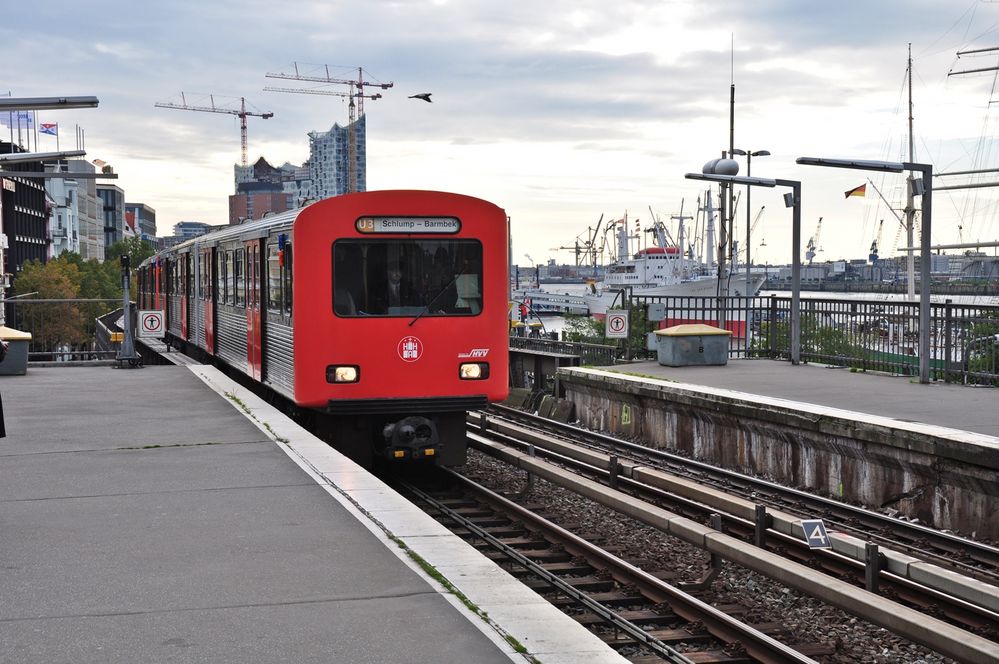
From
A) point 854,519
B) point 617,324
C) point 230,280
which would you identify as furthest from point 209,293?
point 854,519

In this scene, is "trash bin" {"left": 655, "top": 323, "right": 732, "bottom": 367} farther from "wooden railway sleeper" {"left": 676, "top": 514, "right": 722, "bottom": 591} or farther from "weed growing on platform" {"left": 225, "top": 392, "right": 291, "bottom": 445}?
"wooden railway sleeper" {"left": 676, "top": 514, "right": 722, "bottom": 591}

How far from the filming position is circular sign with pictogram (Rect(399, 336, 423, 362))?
13.1m

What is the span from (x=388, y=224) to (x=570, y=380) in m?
8.82

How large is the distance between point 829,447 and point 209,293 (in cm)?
1216

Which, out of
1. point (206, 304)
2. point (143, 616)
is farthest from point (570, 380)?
point (143, 616)

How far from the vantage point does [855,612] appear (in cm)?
786

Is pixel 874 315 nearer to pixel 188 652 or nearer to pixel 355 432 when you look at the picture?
pixel 355 432

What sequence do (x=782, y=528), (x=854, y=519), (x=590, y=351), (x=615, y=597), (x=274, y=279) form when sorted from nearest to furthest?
(x=615, y=597) < (x=782, y=528) < (x=854, y=519) < (x=274, y=279) < (x=590, y=351)

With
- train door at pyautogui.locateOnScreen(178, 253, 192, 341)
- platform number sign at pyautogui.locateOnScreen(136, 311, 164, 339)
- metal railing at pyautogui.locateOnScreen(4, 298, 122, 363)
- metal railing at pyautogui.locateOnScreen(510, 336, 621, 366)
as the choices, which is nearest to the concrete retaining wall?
metal railing at pyautogui.locateOnScreen(510, 336, 621, 366)

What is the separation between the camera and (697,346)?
70.8 feet

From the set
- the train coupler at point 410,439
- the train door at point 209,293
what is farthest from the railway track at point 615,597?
the train door at point 209,293

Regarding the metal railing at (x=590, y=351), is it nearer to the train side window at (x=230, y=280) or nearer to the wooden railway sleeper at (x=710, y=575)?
the train side window at (x=230, y=280)

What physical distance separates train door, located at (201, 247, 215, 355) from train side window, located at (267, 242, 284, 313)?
19.3 ft

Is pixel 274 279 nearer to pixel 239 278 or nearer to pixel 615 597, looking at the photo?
pixel 239 278
